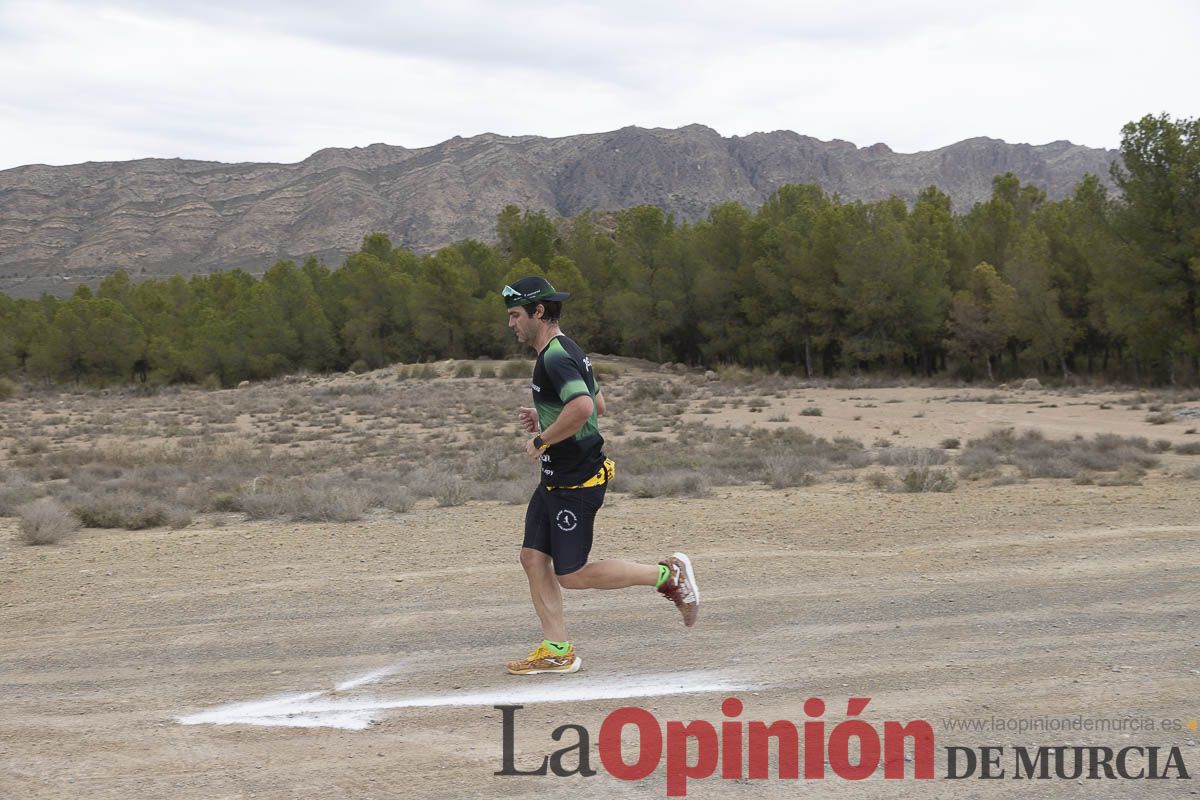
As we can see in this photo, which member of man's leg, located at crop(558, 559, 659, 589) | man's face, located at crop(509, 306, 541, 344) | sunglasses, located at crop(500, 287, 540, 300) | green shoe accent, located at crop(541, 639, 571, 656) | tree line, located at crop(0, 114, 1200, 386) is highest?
tree line, located at crop(0, 114, 1200, 386)

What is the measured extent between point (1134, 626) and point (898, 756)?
2.57m

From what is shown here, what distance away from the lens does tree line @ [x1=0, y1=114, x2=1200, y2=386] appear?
123ft

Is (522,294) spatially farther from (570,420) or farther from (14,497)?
(14,497)

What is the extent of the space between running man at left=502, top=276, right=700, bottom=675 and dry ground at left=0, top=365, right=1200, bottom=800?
42 centimetres

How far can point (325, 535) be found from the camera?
10273 mm

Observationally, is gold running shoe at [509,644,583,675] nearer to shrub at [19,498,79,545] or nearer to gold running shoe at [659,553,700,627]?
gold running shoe at [659,553,700,627]

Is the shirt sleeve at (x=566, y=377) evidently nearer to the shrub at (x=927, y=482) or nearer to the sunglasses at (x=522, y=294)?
the sunglasses at (x=522, y=294)

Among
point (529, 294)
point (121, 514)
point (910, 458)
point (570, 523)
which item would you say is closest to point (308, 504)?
point (121, 514)

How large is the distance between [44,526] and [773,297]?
4791cm

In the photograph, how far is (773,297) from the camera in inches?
2160

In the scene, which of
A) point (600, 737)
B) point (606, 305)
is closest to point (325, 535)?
point (600, 737)

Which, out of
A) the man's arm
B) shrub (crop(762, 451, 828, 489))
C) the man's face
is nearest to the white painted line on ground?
the man's arm

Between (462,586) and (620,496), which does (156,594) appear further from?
(620,496)

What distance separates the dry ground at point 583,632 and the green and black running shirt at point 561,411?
1105mm
